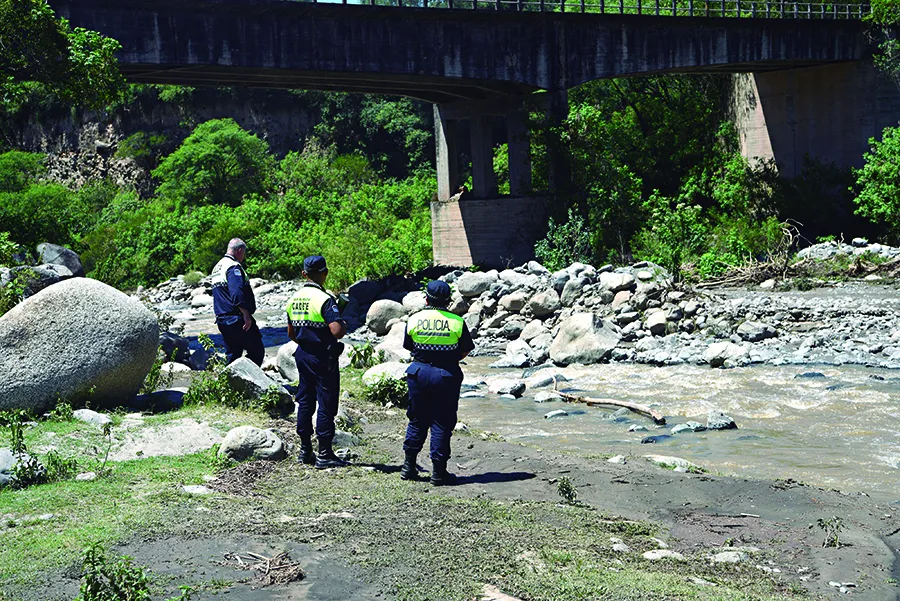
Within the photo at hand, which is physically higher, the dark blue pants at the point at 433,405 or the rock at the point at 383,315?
the dark blue pants at the point at 433,405

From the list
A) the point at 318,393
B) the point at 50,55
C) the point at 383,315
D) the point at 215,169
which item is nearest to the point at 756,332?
the point at 383,315

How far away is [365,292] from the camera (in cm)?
3155

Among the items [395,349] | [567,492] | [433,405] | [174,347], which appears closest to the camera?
[567,492]

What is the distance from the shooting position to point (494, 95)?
34.8 meters

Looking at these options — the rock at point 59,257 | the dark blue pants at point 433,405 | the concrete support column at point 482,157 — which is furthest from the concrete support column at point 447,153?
the dark blue pants at point 433,405

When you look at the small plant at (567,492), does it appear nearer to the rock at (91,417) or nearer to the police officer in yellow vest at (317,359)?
the police officer in yellow vest at (317,359)

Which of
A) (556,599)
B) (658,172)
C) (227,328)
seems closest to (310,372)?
(227,328)

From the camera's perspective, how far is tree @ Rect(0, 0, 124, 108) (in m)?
19.9

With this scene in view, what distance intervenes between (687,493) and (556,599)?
340 cm

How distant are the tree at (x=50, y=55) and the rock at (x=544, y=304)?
33.4ft

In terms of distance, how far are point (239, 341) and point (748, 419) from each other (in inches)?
267

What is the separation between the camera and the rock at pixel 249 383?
38.4 ft

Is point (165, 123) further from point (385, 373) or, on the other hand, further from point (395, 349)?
point (385, 373)

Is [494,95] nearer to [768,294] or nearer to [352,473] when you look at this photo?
[768,294]
